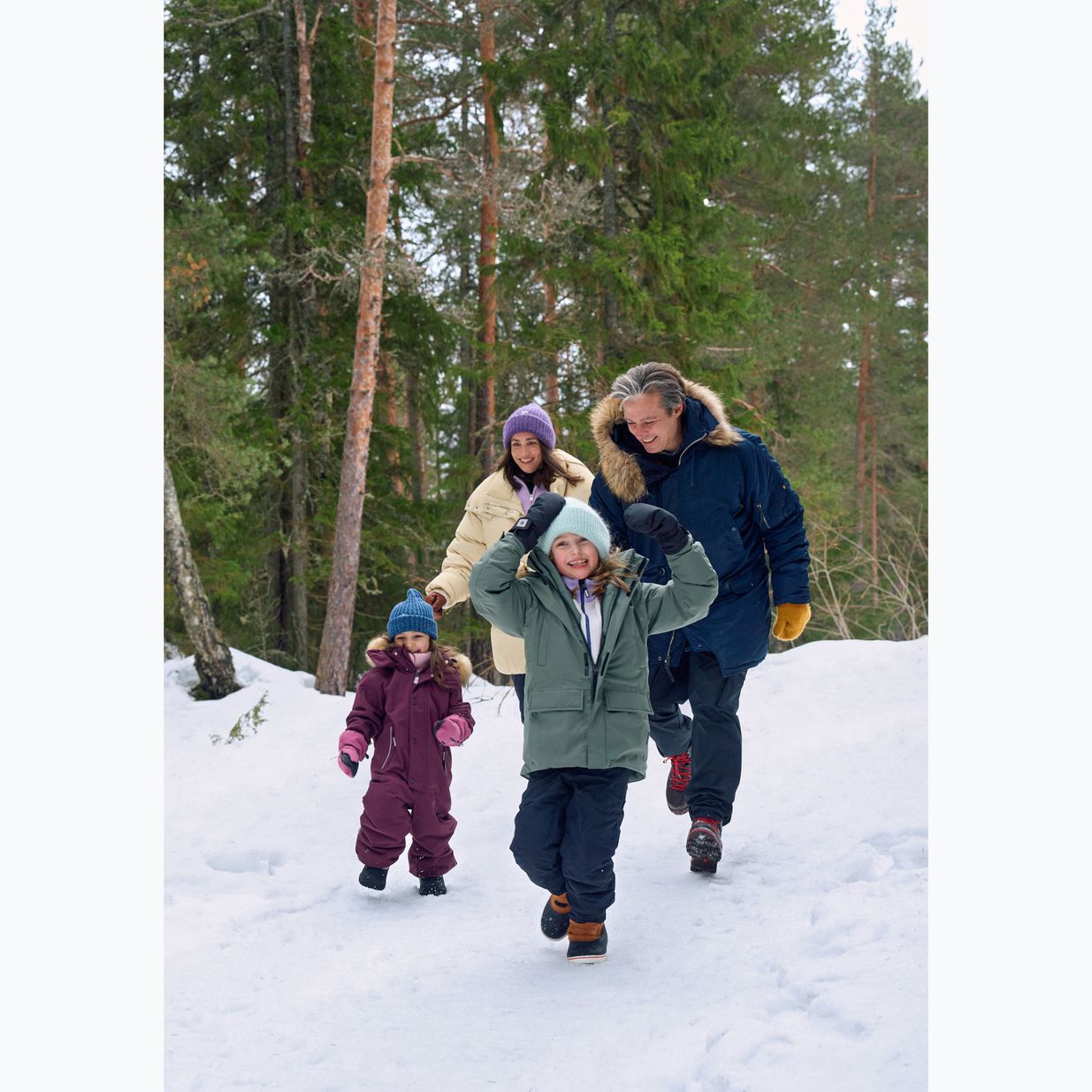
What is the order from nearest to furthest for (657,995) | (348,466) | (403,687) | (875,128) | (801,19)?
1. (657,995)
2. (403,687)
3. (348,466)
4. (801,19)
5. (875,128)

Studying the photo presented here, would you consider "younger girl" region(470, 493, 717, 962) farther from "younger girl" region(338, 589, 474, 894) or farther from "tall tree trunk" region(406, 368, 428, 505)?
"tall tree trunk" region(406, 368, 428, 505)

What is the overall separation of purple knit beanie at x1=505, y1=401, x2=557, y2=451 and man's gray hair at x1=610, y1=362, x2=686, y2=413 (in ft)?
2.08

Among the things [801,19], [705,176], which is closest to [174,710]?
[705,176]

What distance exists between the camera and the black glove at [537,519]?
330cm

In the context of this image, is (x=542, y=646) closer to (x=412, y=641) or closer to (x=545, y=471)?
(x=412, y=641)

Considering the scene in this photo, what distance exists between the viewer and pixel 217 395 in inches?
396

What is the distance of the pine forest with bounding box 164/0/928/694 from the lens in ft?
33.4

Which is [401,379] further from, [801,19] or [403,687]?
[403,687]

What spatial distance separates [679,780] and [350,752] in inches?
56.0

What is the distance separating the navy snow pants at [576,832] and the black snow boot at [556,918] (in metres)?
0.11

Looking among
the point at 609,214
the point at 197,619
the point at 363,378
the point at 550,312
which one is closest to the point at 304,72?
the point at 550,312

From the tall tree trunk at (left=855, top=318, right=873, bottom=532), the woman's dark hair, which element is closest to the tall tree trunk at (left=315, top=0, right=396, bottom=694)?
the woman's dark hair

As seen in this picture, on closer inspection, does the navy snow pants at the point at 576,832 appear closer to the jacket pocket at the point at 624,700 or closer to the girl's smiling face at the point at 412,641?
the jacket pocket at the point at 624,700

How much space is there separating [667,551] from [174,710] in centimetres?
525
